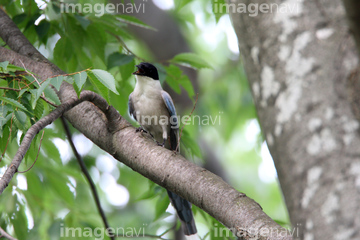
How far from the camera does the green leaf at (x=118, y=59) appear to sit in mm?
4090

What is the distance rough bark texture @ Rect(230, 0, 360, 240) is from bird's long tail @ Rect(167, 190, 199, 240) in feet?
10.5

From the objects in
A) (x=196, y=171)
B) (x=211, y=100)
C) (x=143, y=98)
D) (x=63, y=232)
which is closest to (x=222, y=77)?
(x=211, y=100)

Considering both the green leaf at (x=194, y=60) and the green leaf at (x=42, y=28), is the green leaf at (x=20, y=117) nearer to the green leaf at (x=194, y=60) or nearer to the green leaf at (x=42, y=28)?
the green leaf at (x=42, y=28)

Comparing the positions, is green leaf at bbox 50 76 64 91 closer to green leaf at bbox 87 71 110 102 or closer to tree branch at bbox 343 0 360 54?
green leaf at bbox 87 71 110 102

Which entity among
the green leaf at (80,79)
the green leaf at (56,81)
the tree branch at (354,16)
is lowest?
the green leaf at (56,81)

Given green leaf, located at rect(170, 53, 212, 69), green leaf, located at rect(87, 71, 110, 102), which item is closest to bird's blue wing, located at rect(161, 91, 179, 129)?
green leaf, located at rect(170, 53, 212, 69)

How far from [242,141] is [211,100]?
451 centimetres

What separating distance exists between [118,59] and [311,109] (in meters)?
3.04

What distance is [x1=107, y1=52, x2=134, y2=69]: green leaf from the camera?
4.09 metres

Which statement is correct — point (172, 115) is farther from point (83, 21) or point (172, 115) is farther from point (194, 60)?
point (83, 21)

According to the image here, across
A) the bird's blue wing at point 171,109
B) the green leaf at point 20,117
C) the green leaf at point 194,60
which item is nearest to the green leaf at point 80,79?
the green leaf at point 20,117

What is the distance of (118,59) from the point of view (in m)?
4.14

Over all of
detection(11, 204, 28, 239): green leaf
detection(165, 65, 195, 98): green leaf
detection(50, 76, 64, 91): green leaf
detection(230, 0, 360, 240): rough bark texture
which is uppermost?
detection(230, 0, 360, 240): rough bark texture

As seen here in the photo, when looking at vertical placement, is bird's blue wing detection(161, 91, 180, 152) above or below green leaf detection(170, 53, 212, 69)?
below
